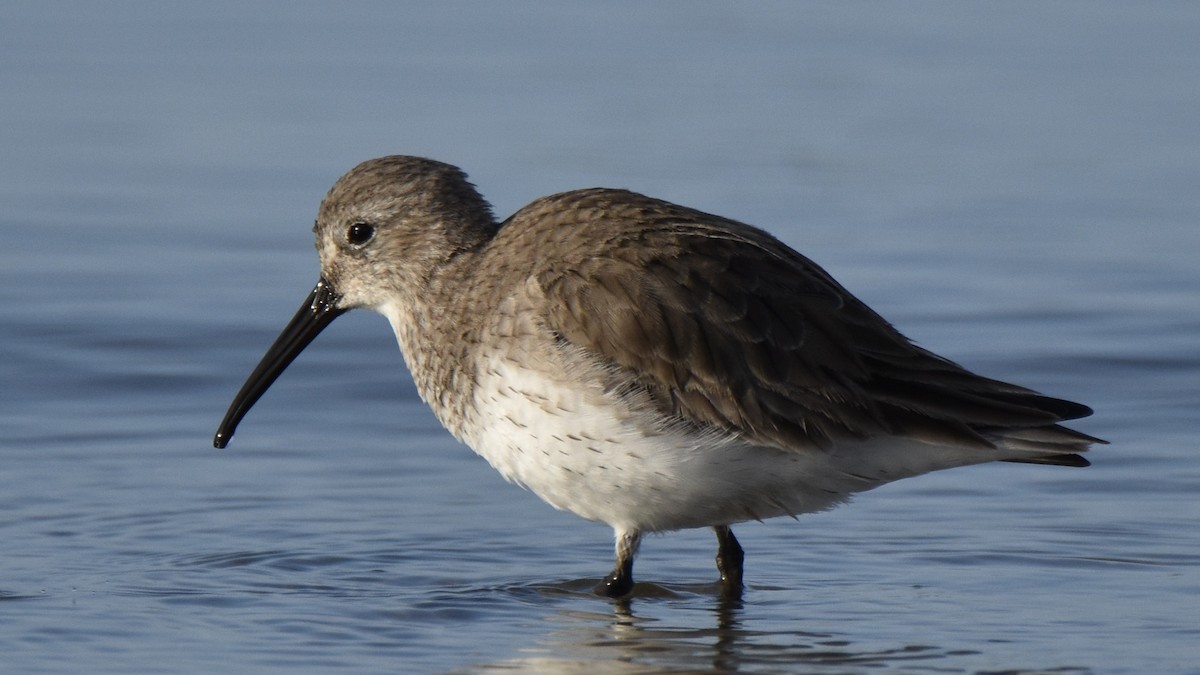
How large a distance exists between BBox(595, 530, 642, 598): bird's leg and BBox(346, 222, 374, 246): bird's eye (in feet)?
5.55

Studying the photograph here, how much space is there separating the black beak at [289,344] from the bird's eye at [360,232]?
302 mm

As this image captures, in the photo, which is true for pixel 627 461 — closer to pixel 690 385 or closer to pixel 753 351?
pixel 690 385

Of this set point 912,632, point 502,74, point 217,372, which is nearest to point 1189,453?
point 912,632

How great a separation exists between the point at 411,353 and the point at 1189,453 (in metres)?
4.14

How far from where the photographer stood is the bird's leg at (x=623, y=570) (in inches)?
323

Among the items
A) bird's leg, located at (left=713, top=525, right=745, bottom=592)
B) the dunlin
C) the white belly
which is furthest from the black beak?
bird's leg, located at (left=713, top=525, right=745, bottom=592)

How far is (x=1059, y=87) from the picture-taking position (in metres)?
16.5

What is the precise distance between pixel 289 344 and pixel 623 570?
6.48 ft

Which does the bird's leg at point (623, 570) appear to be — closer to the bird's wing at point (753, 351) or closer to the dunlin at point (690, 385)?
the dunlin at point (690, 385)

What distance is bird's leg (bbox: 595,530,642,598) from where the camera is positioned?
820 centimetres

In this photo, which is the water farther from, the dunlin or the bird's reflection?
the dunlin

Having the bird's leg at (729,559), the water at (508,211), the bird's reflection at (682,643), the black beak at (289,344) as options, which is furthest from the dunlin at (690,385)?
the black beak at (289,344)

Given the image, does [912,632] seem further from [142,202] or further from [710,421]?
[142,202]

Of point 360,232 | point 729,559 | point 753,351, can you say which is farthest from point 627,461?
point 360,232
